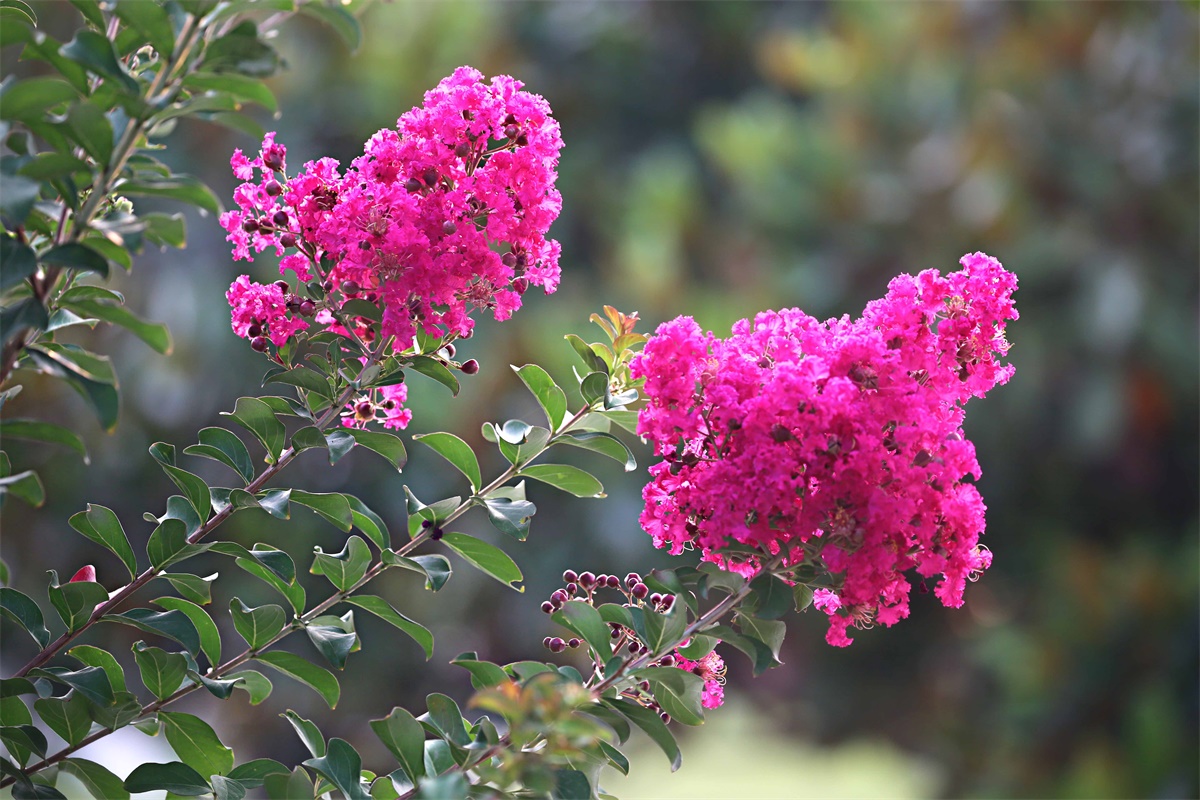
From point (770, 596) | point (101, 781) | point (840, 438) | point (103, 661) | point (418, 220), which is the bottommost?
point (101, 781)

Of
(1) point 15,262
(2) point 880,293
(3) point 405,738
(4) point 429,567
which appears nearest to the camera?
(1) point 15,262

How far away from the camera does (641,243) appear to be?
5.67 meters

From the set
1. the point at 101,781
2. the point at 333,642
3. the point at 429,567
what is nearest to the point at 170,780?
the point at 101,781

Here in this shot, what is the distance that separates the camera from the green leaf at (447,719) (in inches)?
36.9

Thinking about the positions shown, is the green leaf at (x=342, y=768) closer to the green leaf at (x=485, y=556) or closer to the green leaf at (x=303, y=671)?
the green leaf at (x=303, y=671)

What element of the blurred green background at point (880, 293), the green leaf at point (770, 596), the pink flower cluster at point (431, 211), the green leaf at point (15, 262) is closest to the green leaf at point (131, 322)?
the green leaf at point (15, 262)

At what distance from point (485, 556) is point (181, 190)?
439 millimetres

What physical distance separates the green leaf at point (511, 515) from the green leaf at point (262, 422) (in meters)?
0.20

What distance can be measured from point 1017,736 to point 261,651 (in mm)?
4496

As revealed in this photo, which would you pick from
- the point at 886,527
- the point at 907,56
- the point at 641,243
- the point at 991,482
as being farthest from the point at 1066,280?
the point at 886,527

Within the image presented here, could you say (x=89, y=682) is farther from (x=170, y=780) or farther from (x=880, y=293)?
(x=880, y=293)

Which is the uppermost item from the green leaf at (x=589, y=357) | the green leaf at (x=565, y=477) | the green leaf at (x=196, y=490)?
the green leaf at (x=589, y=357)

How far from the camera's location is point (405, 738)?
0.87 m

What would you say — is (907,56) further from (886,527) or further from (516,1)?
(886,527)
